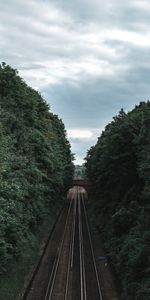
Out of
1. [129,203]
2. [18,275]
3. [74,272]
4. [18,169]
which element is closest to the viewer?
[18,275]

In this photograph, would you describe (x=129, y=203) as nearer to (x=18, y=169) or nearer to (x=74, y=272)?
(x=74, y=272)

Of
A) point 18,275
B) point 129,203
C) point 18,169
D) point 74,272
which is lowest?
point 74,272

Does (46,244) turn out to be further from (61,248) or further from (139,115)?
(139,115)

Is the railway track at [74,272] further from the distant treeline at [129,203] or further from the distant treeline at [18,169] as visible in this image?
the distant treeline at [18,169]

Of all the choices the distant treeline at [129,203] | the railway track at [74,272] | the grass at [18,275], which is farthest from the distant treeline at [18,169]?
the distant treeline at [129,203]

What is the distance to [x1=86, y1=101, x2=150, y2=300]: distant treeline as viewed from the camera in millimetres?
23891

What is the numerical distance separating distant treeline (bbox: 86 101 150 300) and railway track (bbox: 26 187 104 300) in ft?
6.48

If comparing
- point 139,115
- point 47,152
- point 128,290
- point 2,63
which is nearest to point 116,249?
point 128,290

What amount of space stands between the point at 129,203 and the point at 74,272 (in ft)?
22.9

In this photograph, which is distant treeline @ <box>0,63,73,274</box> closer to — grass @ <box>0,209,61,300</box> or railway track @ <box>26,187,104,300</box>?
grass @ <box>0,209,61,300</box>

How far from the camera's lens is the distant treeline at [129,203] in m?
23.9

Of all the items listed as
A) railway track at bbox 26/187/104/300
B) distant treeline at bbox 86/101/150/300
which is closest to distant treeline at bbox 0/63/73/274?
railway track at bbox 26/187/104/300

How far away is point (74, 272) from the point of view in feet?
109

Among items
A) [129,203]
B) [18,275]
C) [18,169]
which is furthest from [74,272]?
[18,169]
